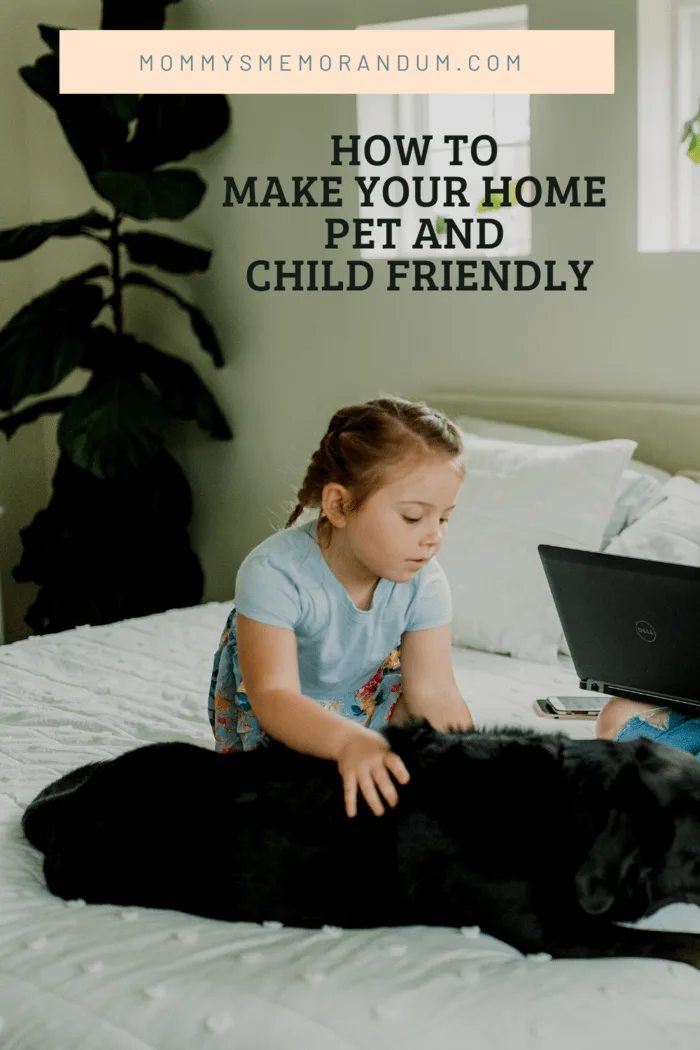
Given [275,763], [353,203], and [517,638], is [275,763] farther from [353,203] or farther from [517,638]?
[353,203]

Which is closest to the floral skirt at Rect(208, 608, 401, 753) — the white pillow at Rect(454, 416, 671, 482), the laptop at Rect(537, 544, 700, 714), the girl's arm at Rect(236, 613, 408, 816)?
the girl's arm at Rect(236, 613, 408, 816)

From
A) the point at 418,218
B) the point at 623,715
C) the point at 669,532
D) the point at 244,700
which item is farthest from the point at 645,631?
the point at 418,218

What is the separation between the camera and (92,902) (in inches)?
53.8

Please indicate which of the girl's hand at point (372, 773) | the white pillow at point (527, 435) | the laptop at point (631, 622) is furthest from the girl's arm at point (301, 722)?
the white pillow at point (527, 435)

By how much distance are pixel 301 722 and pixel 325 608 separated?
0.29 m

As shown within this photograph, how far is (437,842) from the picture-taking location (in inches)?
48.4

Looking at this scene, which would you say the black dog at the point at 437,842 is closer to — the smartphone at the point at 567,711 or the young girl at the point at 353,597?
the young girl at the point at 353,597

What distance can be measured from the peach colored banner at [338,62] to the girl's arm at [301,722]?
1801 millimetres

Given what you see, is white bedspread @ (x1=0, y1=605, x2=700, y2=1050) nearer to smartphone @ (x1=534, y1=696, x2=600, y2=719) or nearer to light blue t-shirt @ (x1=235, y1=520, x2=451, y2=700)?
light blue t-shirt @ (x1=235, y1=520, x2=451, y2=700)

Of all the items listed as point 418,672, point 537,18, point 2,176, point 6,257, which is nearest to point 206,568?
point 6,257

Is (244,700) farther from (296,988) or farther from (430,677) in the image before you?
(296,988)

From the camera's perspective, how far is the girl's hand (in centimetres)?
125

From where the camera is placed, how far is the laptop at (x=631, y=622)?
59.7 inches

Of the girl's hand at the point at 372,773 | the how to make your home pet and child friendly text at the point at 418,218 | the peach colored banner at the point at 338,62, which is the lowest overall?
the girl's hand at the point at 372,773
